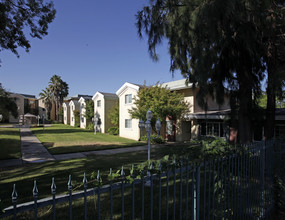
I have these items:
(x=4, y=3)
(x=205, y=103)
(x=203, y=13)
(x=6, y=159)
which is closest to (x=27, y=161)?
(x=6, y=159)

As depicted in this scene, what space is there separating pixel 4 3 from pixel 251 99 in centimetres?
1083

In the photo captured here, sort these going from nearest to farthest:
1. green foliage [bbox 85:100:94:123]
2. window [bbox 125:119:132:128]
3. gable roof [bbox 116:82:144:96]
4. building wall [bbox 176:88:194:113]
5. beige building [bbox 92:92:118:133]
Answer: building wall [bbox 176:88:194:113]
gable roof [bbox 116:82:144:96]
window [bbox 125:119:132:128]
beige building [bbox 92:92:118:133]
green foliage [bbox 85:100:94:123]

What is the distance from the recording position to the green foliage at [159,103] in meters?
15.9

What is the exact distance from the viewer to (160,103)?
15.9 m

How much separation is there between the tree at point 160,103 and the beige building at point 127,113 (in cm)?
300

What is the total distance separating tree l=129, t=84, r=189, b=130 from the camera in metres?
15.9

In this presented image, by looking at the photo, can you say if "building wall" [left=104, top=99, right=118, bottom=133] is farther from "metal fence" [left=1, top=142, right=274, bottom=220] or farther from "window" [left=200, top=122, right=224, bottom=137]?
"metal fence" [left=1, top=142, right=274, bottom=220]

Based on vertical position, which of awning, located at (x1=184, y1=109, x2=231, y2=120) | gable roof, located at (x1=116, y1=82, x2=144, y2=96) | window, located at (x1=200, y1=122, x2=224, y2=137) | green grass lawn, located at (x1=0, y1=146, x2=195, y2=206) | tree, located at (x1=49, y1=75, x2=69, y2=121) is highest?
tree, located at (x1=49, y1=75, x2=69, y2=121)

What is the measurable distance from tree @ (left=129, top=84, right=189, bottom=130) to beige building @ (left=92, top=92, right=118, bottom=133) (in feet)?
33.1

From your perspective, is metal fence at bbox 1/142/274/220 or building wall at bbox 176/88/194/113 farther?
building wall at bbox 176/88/194/113

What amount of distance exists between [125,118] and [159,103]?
7.32 metres

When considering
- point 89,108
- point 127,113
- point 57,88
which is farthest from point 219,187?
point 57,88

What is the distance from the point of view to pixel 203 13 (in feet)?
13.5

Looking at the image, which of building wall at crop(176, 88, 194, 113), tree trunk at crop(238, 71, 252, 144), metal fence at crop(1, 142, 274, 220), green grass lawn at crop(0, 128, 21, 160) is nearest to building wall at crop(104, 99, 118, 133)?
green grass lawn at crop(0, 128, 21, 160)
